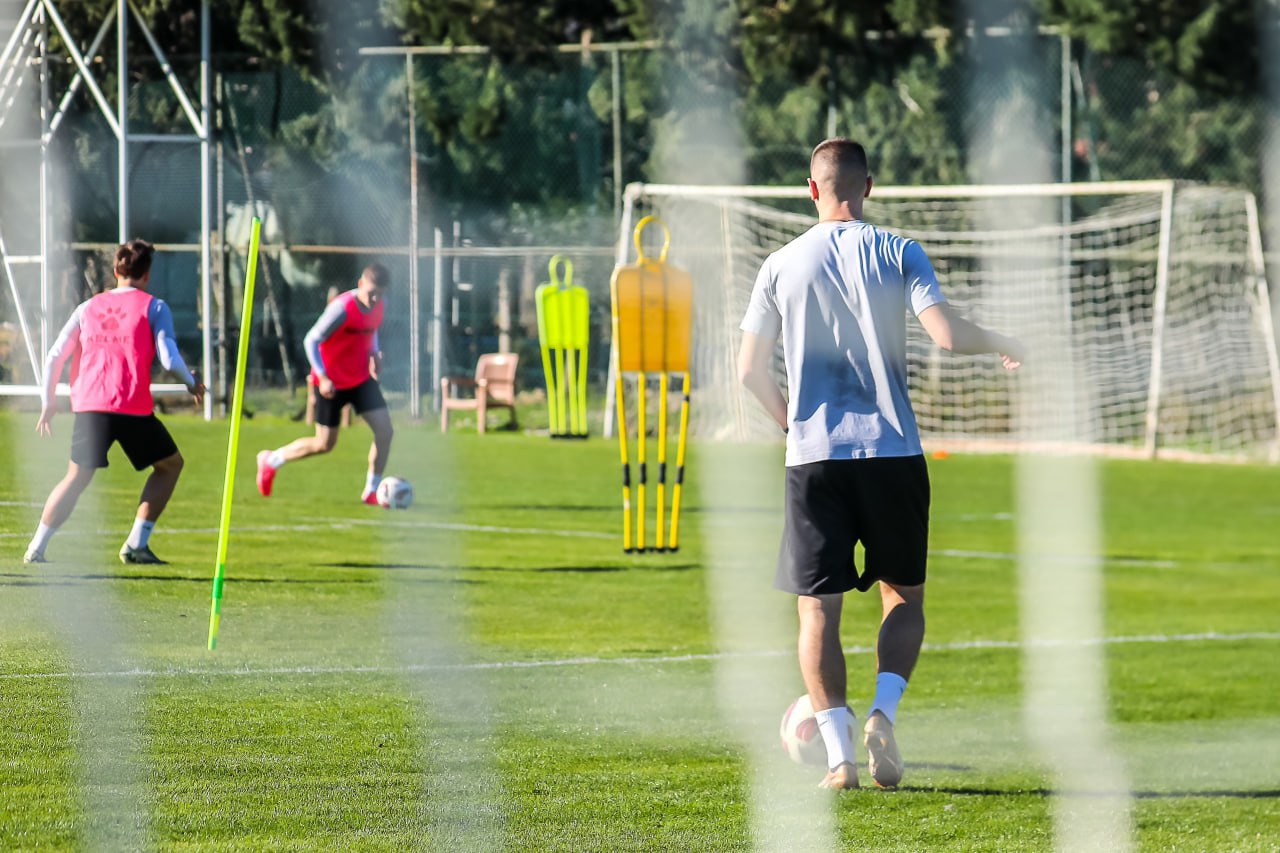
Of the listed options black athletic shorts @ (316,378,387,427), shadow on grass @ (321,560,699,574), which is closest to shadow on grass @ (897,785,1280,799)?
black athletic shorts @ (316,378,387,427)

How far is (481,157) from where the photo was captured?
16.3 metres

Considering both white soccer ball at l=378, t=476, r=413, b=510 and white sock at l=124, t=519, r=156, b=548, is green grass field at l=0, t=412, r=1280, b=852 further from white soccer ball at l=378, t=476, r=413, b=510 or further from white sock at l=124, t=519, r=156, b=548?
white soccer ball at l=378, t=476, r=413, b=510

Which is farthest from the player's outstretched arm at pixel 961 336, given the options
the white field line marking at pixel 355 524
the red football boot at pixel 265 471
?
the red football boot at pixel 265 471

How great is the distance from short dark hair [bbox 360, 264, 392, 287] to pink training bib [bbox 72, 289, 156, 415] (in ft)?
11.7

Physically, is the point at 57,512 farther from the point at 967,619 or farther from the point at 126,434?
the point at 967,619

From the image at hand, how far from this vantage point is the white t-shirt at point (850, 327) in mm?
4809

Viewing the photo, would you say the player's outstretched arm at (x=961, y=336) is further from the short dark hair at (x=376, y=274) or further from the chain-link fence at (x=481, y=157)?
the short dark hair at (x=376, y=274)

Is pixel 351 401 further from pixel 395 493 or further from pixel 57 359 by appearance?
pixel 57 359

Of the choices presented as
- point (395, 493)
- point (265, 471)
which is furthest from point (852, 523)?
point (265, 471)

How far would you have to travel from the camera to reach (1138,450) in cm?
2239

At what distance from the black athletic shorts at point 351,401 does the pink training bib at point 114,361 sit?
2.90 metres

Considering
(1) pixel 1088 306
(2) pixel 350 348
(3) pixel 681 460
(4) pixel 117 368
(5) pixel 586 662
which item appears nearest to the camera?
(4) pixel 117 368

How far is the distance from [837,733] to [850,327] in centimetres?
132

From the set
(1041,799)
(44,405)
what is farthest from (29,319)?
(1041,799)
